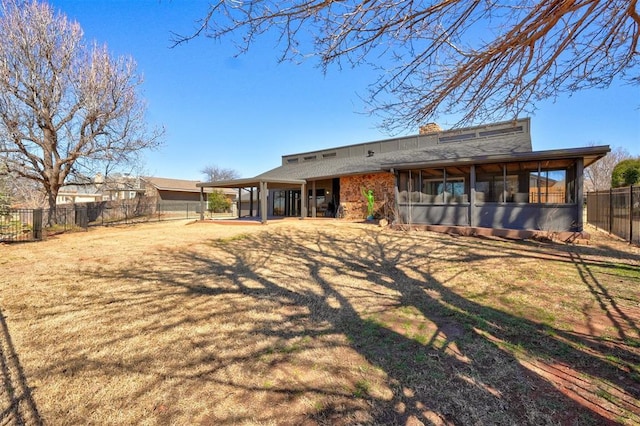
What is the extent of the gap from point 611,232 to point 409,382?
39.3 feet

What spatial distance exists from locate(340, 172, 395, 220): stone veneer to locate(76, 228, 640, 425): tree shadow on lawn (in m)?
9.34

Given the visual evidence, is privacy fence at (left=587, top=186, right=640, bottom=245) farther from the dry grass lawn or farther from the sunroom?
the dry grass lawn

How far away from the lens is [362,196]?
51.6 feet

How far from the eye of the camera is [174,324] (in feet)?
11.2

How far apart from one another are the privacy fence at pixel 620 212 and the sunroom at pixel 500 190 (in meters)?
1.05

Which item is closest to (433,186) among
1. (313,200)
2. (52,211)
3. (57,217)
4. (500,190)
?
(500,190)

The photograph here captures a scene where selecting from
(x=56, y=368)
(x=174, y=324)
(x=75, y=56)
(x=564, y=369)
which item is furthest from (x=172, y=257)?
(x=75, y=56)

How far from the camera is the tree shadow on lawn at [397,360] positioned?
6.71 ft

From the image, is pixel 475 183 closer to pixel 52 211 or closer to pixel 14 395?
pixel 14 395

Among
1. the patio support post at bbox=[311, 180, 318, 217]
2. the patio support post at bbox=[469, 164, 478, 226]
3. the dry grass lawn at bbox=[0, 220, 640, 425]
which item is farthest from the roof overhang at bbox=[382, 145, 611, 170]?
the patio support post at bbox=[311, 180, 318, 217]

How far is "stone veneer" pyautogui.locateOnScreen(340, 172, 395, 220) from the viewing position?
14.3 meters

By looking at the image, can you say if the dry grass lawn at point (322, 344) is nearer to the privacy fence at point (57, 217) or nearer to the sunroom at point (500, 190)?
the sunroom at point (500, 190)

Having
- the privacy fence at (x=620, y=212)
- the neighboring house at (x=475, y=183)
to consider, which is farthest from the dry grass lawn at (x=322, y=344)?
the privacy fence at (x=620, y=212)

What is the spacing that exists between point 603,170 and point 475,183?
3712cm
